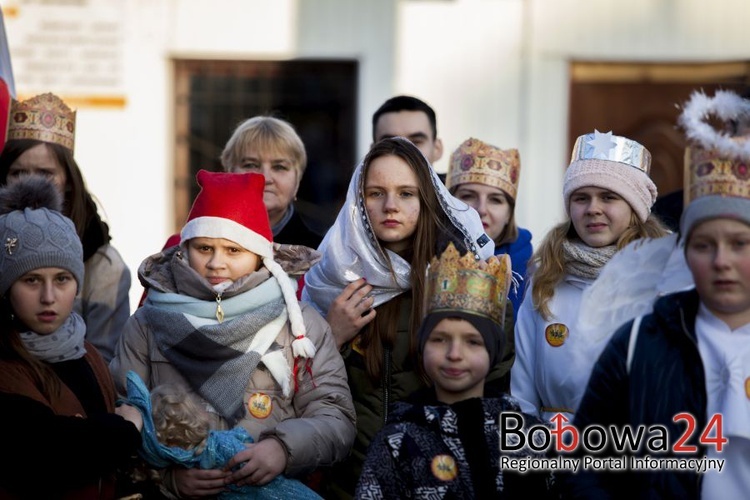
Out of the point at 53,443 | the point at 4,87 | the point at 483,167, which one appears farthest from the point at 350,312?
the point at 4,87

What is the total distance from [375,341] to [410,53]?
4.93 m

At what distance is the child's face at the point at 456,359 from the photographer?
3568mm

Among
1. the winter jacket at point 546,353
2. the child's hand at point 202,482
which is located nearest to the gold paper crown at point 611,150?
the winter jacket at point 546,353

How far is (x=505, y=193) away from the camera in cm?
532

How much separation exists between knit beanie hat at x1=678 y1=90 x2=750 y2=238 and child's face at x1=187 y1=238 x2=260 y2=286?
1585mm

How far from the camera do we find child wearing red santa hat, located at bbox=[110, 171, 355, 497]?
12.6 feet

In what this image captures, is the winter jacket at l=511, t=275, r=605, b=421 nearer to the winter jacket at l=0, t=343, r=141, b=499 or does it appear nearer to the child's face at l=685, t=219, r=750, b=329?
the child's face at l=685, t=219, r=750, b=329

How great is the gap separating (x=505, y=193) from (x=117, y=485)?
7.38 feet

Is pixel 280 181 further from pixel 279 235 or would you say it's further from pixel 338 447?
pixel 338 447

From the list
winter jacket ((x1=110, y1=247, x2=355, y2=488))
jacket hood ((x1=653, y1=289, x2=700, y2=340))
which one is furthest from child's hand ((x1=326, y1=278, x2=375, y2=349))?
jacket hood ((x1=653, y1=289, x2=700, y2=340))

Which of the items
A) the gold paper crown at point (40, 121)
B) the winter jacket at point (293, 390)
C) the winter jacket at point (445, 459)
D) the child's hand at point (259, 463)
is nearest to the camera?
the winter jacket at point (445, 459)

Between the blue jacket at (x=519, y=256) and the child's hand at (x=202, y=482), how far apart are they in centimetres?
153

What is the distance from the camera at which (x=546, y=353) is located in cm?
418

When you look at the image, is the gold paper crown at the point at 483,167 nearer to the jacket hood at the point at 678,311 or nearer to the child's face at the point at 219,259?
the child's face at the point at 219,259
